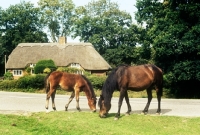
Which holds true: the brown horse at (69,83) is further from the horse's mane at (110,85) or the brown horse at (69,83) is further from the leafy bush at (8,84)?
the leafy bush at (8,84)

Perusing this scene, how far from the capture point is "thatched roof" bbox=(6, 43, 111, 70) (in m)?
52.5

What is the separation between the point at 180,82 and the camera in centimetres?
3181

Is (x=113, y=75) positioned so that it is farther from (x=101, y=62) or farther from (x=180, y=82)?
(x=101, y=62)

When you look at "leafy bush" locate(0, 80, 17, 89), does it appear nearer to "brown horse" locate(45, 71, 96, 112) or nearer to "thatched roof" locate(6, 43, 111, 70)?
"thatched roof" locate(6, 43, 111, 70)

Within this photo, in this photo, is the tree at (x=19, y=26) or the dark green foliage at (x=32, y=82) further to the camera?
the tree at (x=19, y=26)

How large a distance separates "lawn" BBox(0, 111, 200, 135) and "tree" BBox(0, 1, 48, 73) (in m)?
63.4

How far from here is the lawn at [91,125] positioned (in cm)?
979

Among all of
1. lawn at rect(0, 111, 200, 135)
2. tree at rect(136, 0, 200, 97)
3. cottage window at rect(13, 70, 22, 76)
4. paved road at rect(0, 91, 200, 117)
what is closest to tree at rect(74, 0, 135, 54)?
cottage window at rect(13, 70, 22, 76)

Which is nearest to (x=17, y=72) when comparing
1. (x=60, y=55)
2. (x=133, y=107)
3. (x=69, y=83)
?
(x=60, y=55)

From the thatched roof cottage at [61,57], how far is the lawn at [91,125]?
39759 mm

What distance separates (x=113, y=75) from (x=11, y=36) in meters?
66.6

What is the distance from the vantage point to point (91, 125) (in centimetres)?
Answer: 1041

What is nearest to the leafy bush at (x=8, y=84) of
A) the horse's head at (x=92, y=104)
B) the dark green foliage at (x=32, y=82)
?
the dark green foliage at (x=32, y=82)

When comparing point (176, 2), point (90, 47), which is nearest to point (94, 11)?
point (90, 47)
